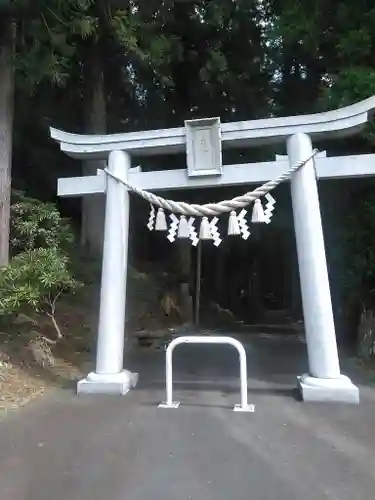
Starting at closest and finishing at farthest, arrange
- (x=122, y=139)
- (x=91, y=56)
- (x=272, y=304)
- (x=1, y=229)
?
1. (x=122, y=139)
2. (x=1, y=229)
3. (x=91, y=56)
4. (x=272, y=304)

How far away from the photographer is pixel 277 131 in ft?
16.4

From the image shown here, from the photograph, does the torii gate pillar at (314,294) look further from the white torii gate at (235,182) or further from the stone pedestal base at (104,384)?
the stone pedestal base at (104,384)

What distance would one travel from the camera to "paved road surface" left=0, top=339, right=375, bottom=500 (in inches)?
108

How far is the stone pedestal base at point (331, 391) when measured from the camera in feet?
14.8

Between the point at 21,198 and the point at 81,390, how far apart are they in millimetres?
3962

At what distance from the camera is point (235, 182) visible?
5.05 metres

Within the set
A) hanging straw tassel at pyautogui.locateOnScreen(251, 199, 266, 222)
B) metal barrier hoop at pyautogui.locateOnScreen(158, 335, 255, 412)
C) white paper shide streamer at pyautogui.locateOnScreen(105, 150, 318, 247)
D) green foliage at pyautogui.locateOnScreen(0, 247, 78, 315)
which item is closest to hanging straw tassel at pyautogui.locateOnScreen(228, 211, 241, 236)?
white paper shide streamer at pyautogui.locateOnScreen(105, 150, 318, 247)

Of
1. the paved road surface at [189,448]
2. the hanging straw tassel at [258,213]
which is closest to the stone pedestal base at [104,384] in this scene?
the paved road surface at [189,448]

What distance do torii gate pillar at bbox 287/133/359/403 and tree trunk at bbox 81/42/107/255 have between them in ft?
18.3

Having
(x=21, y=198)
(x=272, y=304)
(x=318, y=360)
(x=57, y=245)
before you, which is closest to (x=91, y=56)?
(x=21, y=198)

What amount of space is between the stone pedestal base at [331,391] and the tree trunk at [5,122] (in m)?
4.66

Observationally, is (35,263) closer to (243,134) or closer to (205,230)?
(205,230)

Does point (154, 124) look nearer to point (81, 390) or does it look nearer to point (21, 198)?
point (21, 198)

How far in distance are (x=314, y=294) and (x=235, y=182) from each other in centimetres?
Result: 143
